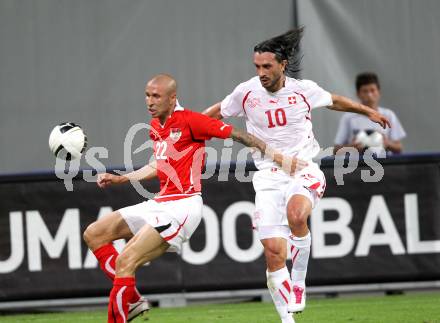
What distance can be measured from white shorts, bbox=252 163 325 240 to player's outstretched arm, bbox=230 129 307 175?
0.21ft

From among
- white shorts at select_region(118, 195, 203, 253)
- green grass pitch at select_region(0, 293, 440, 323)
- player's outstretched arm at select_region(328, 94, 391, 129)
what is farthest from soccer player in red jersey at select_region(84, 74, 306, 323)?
green grass pitch at select_region(0, 293, 440, 323)

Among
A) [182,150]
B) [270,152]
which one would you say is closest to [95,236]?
[182,150]

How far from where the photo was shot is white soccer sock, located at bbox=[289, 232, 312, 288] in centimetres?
884

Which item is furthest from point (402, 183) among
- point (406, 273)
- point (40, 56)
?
point (40, 56)

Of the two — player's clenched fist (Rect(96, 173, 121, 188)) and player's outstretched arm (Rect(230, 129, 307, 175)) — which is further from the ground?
player's outstretched arm (Rect(230, 129, 307, 175))

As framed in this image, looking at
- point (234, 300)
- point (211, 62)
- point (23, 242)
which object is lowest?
point (234, 300)

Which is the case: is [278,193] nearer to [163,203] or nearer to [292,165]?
[292,165]

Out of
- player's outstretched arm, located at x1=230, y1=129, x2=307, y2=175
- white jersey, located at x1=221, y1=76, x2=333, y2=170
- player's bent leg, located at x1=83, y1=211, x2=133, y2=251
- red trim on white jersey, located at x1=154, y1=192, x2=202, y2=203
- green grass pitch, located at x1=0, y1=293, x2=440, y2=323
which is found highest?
white jersey, located at x1=221, y1=76, x2=333, y2=170

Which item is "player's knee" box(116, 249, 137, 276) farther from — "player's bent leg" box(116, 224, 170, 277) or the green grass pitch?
the green grass pitch

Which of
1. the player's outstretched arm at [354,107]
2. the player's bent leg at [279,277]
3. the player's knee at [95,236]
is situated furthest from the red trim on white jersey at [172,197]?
the player's outstretched arm at [354,107]

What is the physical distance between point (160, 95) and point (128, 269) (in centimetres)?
136

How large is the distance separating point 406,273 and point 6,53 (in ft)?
18.2

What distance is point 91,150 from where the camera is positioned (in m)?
13.1

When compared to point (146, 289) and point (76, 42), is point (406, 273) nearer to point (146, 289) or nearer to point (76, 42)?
point (146, 289)
